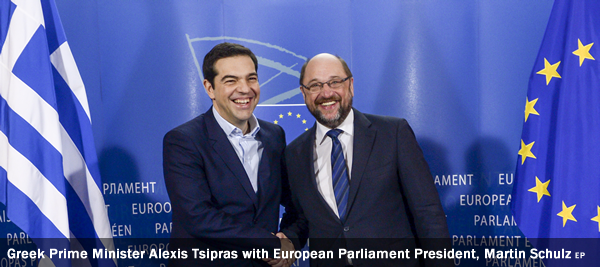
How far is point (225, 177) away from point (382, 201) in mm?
876

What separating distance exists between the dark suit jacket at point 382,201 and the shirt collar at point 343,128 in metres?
0.05

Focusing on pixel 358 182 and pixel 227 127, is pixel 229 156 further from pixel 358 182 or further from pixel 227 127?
pixel 358 182

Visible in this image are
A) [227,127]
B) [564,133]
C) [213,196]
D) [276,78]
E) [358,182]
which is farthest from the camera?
[276,78]

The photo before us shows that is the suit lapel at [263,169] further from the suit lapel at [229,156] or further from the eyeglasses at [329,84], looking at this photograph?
the eyeglasses at [329,84]

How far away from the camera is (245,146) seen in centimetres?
254

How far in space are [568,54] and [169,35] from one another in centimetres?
319

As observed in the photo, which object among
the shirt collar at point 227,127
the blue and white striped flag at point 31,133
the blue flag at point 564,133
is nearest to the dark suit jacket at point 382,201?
the shirt collar at point 227,127

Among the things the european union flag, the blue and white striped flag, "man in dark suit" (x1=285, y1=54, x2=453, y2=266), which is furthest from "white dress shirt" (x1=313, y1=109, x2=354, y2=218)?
the blue and white striped flag

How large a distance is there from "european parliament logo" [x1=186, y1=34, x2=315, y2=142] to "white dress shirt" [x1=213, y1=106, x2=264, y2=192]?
1.41 meters

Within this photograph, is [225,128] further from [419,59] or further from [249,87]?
[419,59]

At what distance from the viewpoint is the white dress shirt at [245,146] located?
2498mm

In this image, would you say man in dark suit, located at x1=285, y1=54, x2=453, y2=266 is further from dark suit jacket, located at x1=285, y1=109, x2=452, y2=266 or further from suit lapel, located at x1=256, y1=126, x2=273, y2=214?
suit lapel, located at x1=256, y1=126, x2=273, y2=214

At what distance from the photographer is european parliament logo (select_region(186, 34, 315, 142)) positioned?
156 inches

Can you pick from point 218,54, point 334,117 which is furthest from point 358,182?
point 218,54
